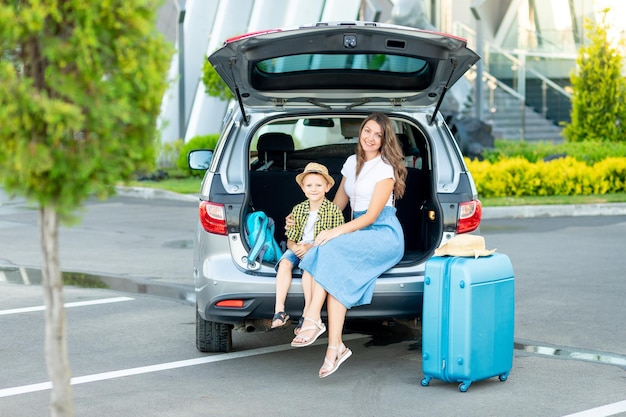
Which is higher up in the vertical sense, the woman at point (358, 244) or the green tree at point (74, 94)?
the green tree at point (74, 94)

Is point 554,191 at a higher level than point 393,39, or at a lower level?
lower

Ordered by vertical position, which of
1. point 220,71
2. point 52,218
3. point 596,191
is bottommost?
point 596,191

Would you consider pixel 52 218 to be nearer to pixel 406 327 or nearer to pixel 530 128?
pixel 406 327

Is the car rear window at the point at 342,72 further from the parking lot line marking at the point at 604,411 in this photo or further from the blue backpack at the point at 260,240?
the parking lot line marking at the point at 604,411

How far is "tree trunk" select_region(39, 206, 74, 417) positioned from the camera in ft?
13.3

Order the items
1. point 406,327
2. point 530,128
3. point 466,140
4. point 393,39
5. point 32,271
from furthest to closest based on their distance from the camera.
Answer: point 530,128 → point 466,140 → point 32,271 → point 406,327 → point 393,39

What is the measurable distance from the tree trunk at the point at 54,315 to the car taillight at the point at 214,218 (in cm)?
236

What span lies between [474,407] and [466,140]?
16189 mm

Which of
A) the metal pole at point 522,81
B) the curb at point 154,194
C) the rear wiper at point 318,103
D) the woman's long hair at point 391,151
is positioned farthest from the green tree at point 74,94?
the metal pole at point 522,81

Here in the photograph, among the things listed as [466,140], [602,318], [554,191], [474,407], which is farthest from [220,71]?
[466,140]

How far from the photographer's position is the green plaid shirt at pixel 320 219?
265 inches

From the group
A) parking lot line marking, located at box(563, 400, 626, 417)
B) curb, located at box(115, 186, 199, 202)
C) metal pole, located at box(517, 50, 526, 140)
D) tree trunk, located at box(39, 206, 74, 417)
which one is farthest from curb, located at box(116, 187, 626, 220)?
tree trunk, located at box(39, 206, 74, 417)

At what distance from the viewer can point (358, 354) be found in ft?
22.9

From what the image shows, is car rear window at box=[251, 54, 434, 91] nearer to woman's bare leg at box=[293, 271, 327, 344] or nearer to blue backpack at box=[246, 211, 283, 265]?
blue backpack at box=[246, 211, 283, 265]
